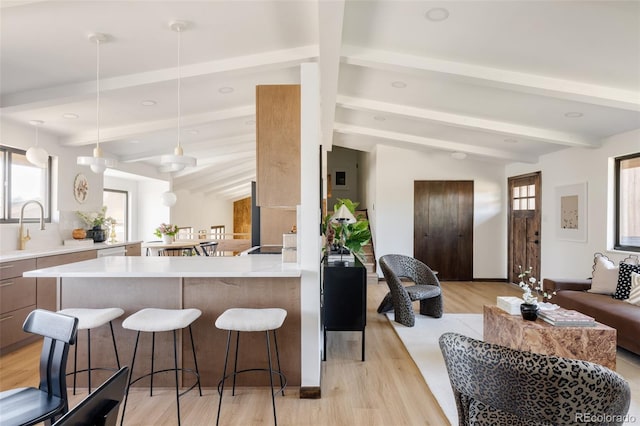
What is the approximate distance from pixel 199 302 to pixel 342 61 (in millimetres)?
2466

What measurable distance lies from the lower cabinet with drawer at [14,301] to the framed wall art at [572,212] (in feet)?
21.8

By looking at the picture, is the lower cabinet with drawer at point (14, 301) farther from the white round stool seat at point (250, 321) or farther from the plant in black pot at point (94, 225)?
the white round stool seat at point (250, 321)

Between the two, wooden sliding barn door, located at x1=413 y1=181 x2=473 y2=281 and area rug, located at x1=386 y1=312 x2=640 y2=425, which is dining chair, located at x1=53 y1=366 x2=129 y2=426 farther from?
wooden sliding barn door, located at x1=413 y1=181 x2=473 y2=281

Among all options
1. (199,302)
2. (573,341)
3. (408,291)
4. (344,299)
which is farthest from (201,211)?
(573,341)

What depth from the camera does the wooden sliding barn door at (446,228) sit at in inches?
284

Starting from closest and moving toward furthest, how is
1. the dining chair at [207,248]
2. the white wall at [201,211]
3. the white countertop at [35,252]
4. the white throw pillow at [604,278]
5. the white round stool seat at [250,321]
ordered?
the white round stool seat at [250,321], the white countertop at [35,252], the white throw pillow at [604,278], the dining chair at [207,248], the white wall at [201,211]

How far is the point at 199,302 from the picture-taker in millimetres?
2746

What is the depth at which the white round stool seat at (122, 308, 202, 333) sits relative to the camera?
225 centimetres

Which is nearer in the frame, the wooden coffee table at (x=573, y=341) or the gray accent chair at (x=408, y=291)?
the wooden coffee table at (x=573, y=341)

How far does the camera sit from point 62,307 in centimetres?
279

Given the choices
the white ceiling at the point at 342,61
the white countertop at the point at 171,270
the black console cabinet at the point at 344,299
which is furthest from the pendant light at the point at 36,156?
the black console cabinet at the point at 344,299

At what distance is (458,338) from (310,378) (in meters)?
1.41

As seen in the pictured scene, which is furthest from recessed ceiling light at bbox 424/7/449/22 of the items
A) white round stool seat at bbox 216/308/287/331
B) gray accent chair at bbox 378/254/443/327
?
gray accent chair at bbox 378/254/443/327

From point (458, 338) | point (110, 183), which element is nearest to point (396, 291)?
point (458, 338)
